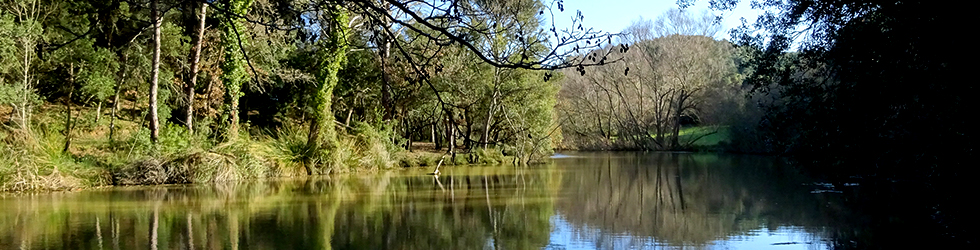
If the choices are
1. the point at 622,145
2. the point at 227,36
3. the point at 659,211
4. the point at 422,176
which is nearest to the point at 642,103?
the point at 622,145

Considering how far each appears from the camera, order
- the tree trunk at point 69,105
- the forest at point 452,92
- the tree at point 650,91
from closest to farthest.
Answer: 1. the forest at point 452,92
2. the tree trunk at point 69,105
3. the tree at point 650,91

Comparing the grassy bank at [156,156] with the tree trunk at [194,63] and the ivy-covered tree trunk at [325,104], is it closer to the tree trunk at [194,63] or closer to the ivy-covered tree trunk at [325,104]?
the ivy-covered tree trunk at [325,104]

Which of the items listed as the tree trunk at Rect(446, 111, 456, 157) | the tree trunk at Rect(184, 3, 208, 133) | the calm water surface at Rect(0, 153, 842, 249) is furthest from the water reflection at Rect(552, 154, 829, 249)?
the tree trunk at Rect(184, 3, 208, 133)

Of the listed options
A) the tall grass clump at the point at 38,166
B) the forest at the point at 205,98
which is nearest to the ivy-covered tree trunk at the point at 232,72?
the forest at the point at 205,98

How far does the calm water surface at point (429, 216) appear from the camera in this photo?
9.30 m

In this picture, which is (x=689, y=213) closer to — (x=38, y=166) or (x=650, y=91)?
(x=38, y=166)

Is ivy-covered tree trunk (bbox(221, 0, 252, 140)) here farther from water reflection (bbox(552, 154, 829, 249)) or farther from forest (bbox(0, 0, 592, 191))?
water reflection (bbox(552, 154, 829, 249))

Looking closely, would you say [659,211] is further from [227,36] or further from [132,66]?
[132,66]

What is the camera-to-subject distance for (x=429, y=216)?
11.8 meters

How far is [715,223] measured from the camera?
11086 mm

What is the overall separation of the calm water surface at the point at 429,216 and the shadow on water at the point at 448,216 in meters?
0.02

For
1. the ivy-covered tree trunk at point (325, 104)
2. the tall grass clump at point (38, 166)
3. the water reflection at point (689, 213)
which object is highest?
the ivy-covered tree trunk at point (325, 104)

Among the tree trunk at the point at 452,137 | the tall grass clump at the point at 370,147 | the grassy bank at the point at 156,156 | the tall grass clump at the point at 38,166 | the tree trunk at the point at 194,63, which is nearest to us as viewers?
the tree trunk at the point at 452,137

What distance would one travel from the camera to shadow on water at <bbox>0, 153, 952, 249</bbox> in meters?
9.30
